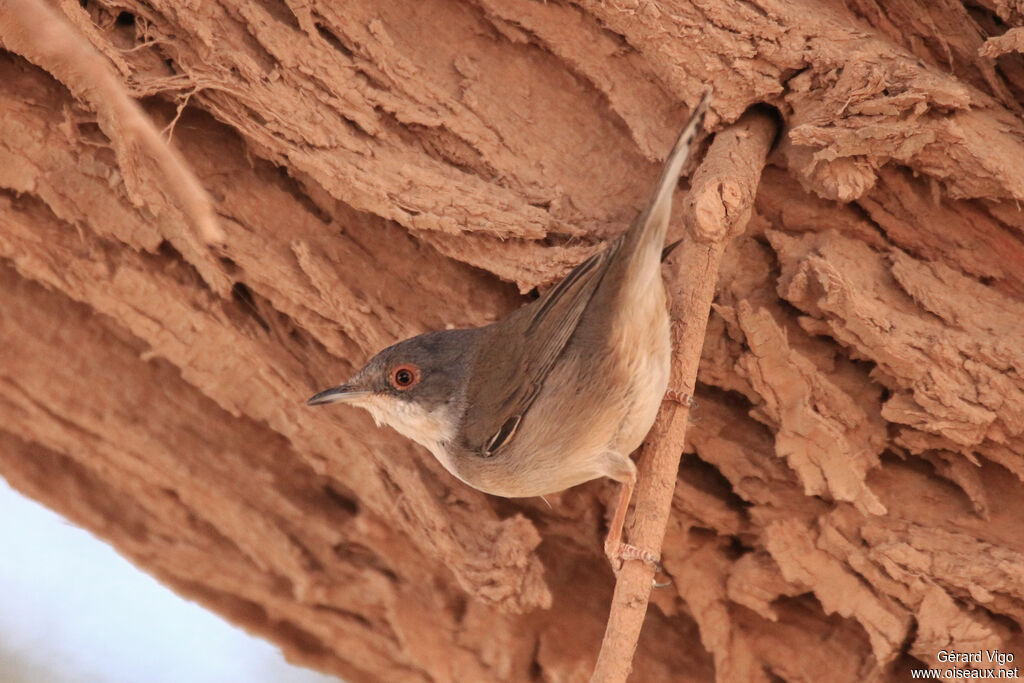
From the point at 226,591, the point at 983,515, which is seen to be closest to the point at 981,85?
the point at 983,515

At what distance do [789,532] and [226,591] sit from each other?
2.87 meters

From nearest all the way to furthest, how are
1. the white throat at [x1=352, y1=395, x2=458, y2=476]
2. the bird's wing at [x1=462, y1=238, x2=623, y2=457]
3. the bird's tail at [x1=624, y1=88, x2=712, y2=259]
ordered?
1. the bird's tail at [x1=624, y1=88, x2=712, y2=259]
2. the bird's wing at [x1=462, y1=238, x2=623, y2=457]
3. the white throat at [x1=352, y1=395, x2=458, y2=476]

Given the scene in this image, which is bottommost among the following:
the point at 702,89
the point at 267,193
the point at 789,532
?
the point at 789,532

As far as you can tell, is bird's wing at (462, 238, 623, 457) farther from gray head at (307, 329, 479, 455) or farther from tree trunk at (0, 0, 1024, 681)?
tree trunk at (0, 0, 1024, 681)

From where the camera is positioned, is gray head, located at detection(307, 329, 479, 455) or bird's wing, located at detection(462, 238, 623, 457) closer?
bird's wing, located at detection(462, 238, 623, 457)

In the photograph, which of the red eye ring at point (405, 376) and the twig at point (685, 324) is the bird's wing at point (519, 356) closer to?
the red eye ring at point (405, 376)

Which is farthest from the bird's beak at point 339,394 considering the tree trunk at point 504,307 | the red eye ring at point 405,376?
the tree trunk at point 504,307

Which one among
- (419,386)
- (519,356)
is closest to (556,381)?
(519,356)

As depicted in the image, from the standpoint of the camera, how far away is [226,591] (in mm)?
4961

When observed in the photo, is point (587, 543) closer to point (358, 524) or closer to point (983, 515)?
point (358, 524)

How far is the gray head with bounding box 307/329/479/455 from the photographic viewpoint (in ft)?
13.3

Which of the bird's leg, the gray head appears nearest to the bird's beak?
the gray head

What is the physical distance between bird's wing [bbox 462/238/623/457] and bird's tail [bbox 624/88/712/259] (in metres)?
0.15

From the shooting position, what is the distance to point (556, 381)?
12.3ft
